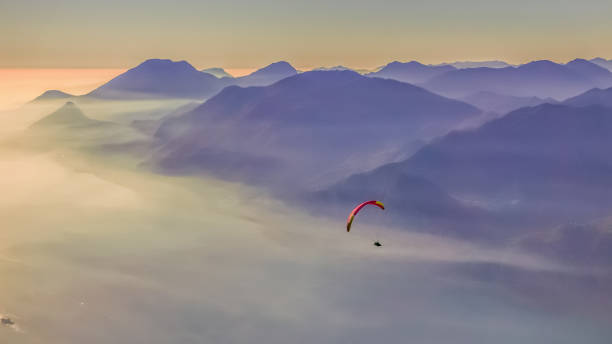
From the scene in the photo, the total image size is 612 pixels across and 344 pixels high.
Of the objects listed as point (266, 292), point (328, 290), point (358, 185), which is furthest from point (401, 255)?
point (358, 185)

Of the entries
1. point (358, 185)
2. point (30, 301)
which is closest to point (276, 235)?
point (358, 185)

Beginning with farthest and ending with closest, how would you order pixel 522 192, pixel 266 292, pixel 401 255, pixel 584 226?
pixel 522 192
pixel 401 255
pixel 584 226
pixel 266 292

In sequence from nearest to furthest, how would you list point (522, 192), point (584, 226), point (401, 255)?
point (584, 226), point (401, 255), point (522, 192)

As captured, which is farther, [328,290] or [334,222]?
[334,222]

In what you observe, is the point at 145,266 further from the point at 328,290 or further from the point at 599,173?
the point at 599,173

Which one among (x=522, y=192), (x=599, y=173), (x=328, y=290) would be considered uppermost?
(x=599, y=173)

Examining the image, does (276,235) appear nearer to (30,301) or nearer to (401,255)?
(401,255)

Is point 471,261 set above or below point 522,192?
below

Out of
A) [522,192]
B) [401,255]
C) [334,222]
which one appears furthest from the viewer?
[522,192]

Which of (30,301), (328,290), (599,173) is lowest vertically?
(30,301)
